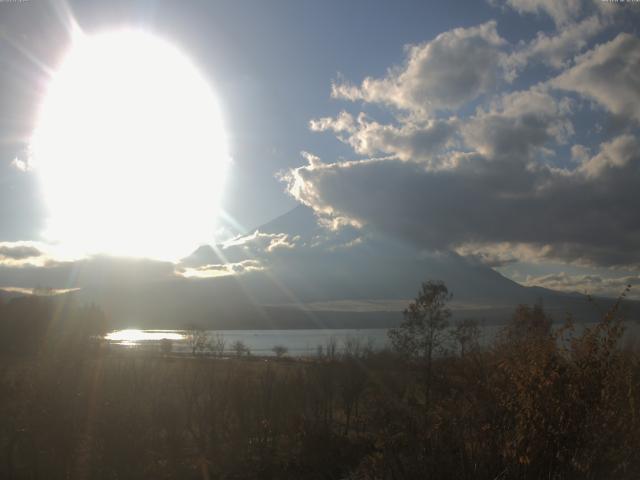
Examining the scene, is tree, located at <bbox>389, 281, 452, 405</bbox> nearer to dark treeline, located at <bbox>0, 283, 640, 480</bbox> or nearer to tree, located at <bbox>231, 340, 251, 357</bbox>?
dark treeline, located at <bbox>0, 283, 640, 480</bbox>

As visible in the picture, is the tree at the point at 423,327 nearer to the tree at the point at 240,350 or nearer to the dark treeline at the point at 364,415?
A: the dark treeline at the point at 364,415

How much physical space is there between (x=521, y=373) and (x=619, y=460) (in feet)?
5.39

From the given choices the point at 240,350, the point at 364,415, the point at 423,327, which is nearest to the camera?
the point at 364,415

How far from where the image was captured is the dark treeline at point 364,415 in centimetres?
693

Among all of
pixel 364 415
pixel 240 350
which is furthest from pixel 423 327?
pixel 240 350

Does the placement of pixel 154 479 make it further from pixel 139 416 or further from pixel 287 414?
pixel 287 414

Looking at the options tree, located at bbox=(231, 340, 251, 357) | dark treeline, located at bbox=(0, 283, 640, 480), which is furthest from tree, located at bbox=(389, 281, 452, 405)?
tree, located at bbox=(231, 340, 251, 357)

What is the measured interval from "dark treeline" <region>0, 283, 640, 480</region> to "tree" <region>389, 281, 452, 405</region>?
82mm

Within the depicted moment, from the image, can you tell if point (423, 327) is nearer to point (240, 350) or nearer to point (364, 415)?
point (364, 415)

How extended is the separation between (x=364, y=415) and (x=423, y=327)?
14.1 metres

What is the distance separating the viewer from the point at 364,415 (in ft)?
68.3

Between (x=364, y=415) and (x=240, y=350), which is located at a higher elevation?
(x=240, y=350)

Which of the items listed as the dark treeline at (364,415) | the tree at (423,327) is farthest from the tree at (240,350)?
the dark treeline at (364,415)

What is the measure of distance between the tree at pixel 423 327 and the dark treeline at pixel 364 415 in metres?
0.08
